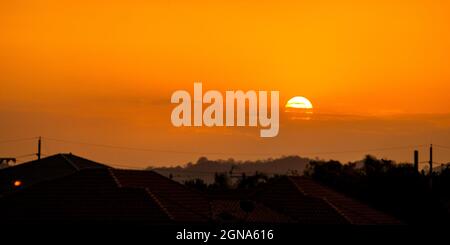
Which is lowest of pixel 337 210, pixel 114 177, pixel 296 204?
pixel 337 210

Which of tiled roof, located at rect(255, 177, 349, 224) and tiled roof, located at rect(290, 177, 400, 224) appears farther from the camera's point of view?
tiled roof, located at rect(290, 177, 400, 224)

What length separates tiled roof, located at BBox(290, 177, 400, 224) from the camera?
83.7 metres

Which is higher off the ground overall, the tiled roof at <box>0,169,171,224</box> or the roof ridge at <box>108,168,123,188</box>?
the roof ridge at <box>108,168,123,188</box>

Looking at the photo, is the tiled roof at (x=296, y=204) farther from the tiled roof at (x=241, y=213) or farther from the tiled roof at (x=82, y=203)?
the tiled roof at (x=82, y=203)

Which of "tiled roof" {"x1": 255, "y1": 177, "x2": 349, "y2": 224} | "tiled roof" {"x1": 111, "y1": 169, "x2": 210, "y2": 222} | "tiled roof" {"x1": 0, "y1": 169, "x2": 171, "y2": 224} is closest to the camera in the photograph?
"tiled roof" {"x1": 0, "y1": 169, "x2": 171, "y2": 224}

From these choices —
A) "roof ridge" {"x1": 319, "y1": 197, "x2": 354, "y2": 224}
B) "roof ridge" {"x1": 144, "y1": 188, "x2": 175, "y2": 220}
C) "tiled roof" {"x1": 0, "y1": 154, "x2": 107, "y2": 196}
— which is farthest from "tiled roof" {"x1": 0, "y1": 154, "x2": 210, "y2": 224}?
"tiled roof" {"x1": 0, "y1": 154, "x2": 107, "y2": 196}

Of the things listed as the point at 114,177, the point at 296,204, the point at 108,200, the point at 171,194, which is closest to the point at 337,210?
the point at 296,204

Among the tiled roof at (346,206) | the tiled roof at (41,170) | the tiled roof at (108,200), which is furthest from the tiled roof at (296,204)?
the tiled roof at (41,170)

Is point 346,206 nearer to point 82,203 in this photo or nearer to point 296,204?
point 296,204

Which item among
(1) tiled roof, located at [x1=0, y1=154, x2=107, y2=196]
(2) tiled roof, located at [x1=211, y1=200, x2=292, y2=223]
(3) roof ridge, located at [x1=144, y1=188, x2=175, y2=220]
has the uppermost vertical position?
(1) tiled roof, located at [x1=0, y1=154, x2=107, y2=196]

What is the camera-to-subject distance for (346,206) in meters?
87.5

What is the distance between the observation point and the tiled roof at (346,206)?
Result: 83.7 m

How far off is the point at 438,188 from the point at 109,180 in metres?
59.5

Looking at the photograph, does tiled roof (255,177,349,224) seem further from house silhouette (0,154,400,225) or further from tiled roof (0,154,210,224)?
tiled roof (0,154,210,224)
